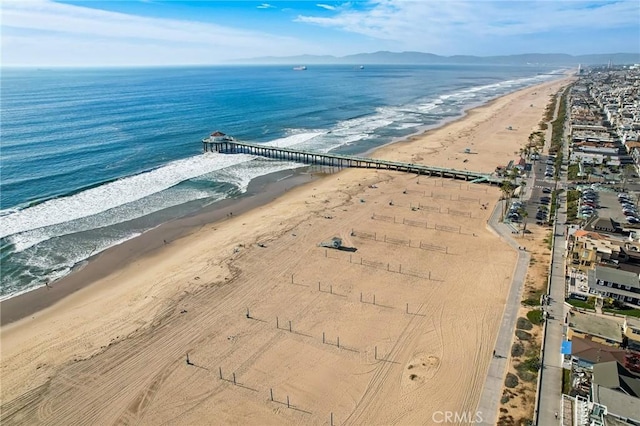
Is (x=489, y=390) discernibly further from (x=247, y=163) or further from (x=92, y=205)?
(x=247, y=163)

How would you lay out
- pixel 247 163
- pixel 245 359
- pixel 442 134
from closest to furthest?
1. pixel 245 359
2. pixel 247 163
3. pixel 442 134

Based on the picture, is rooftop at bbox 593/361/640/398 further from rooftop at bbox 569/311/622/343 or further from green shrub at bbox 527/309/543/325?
green shrub at bbox 527/309/543/325

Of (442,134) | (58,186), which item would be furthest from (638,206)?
(58,186)

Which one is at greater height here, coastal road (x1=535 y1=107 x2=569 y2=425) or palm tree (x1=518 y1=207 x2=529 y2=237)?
palm tree (x1=518 y1=207 x2=529 y2=237)

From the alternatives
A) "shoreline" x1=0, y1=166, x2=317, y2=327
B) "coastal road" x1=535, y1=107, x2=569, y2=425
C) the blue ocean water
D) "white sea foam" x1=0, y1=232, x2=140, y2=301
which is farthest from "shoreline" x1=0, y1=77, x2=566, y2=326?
"coastal road" x1=535, y1=107, x2=569, y2=425

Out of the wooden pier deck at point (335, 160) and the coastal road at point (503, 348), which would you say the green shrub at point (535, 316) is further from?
the wooden pier deck at point (335, 160)

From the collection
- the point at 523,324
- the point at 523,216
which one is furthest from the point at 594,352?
the point at 523,216
